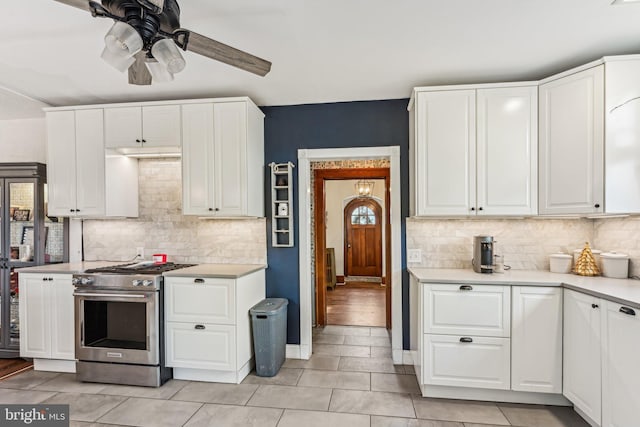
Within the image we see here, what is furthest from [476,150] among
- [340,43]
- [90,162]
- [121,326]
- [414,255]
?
[90,162]

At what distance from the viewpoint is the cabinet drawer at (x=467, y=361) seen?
2.47 metres

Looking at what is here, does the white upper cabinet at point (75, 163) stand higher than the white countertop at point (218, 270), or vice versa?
the white upper cabinet at point (75, 163)

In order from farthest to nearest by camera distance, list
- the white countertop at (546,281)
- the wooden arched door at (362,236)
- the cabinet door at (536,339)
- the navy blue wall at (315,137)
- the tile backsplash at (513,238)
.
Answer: the wooden arched door at (362,236), the navy blue wall at (315,137), the tile backsplash at (513,238), the cabinet door at (536,339), the white countertop at (546,281)

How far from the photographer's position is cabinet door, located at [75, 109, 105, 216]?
10.6 feet

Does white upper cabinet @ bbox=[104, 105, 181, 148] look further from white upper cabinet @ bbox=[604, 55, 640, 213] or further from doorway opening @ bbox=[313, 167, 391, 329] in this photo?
doorway opening @ bbox=[313, 167, 391, 329]

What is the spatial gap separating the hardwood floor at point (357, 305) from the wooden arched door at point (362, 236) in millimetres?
546

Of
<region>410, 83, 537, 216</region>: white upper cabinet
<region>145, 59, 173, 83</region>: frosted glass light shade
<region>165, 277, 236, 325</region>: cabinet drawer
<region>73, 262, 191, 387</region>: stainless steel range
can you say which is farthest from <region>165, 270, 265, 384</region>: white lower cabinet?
<region>410, 83, 537, 216</region>: white upper cabinet

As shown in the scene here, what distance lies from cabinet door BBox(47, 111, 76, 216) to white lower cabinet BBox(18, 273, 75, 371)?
0.68 meters

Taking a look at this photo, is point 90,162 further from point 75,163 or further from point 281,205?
point 281,205

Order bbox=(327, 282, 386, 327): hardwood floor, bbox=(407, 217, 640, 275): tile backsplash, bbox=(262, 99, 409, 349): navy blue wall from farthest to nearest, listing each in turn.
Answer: bbox=(327, 282, 386, 327): hardwood floor → bbox=(262, 99, 409, 349): navy blue wall → bbox=(407, 217, 640, 275): tile backsplash

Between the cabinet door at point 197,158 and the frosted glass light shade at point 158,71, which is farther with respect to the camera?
the cabinet door at point 197,158

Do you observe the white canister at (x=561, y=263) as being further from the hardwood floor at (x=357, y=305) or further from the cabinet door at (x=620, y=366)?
the hardwood floor at (x=357, y=305)

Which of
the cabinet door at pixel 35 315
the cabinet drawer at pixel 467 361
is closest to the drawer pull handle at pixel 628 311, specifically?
the cabinet drawer at pixel 467 361

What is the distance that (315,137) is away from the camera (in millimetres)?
3449
